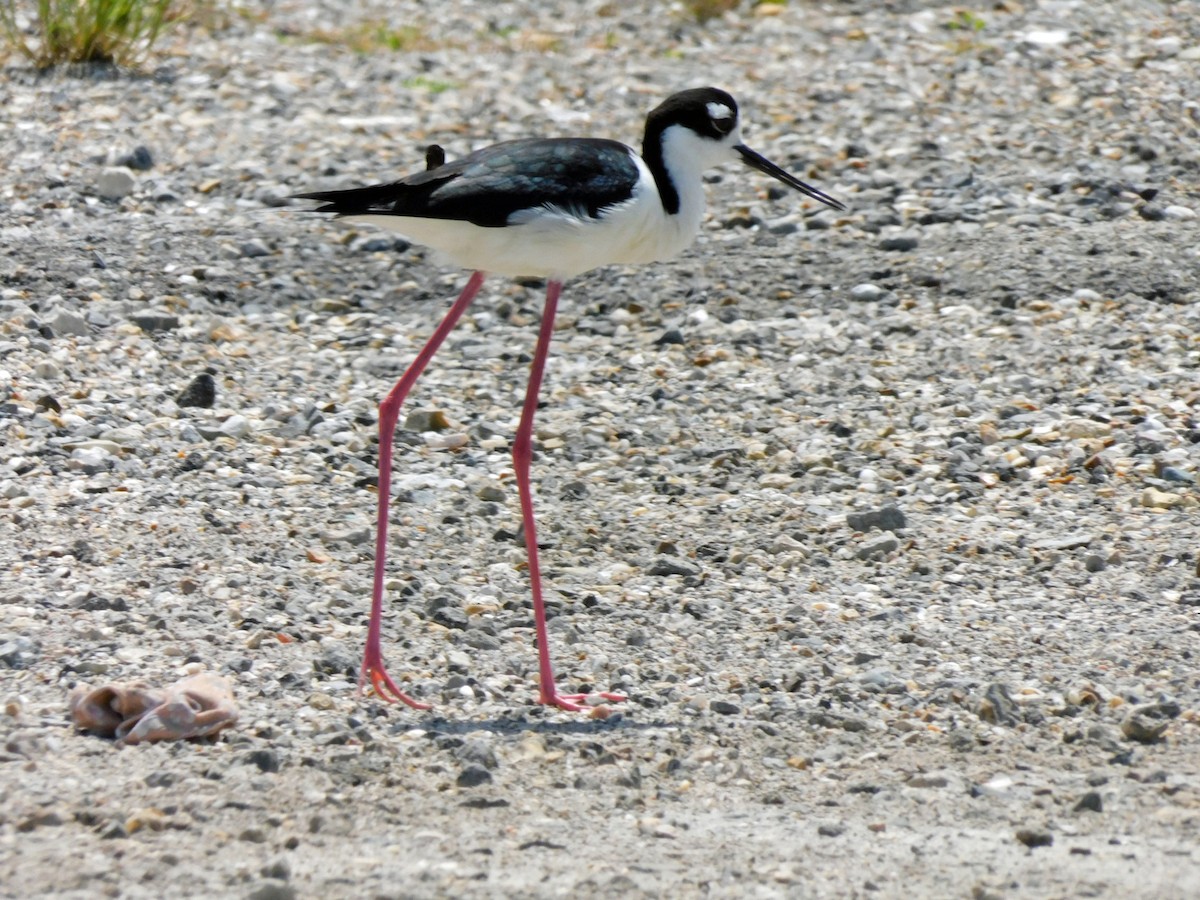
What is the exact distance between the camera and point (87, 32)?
888 cm

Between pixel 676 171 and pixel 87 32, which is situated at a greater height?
pixel 676 171

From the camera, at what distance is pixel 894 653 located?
458 cm

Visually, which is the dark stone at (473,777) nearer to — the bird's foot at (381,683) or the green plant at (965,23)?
the bird's foot at (381,683)

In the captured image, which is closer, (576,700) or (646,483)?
(576,700)

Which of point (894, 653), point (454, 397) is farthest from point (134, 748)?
point (454, 397)

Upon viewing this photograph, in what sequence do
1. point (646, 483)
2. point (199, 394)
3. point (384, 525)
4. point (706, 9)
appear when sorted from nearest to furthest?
point (384, 525)
point (646, 483)
point (199, 394)
point (706, 9)

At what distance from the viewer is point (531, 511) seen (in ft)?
15.2

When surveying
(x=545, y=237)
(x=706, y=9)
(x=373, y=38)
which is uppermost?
(x=545, y=237)

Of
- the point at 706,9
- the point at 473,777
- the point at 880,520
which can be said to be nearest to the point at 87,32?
the point at 706,9

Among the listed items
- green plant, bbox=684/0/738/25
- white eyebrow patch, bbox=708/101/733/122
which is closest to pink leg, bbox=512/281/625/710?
white eyebrow patch, bbox=708/101/733/122

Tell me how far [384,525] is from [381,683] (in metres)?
0.47

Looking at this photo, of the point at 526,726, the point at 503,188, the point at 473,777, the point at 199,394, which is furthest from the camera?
the point at 199,394

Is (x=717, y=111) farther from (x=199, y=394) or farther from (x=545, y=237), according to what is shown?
(x=199, y=394)

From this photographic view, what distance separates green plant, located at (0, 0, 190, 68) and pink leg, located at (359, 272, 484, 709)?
494cm
